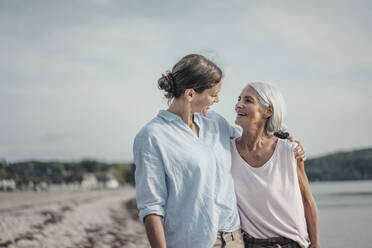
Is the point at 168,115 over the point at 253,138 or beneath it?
over

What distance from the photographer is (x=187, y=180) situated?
2.51 metres

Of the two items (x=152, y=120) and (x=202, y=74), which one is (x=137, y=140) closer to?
(x=152, y=120)

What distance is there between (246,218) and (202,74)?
1.04 metres

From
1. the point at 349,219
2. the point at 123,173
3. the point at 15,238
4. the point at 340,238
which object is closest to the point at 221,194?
the point at 15,238

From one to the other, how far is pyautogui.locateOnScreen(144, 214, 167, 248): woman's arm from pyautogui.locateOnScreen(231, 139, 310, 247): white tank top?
72 cm

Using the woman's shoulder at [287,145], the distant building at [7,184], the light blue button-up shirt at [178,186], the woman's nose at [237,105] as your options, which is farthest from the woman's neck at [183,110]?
the distant building at [7,184]

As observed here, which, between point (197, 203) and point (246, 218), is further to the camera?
point (246, 218)

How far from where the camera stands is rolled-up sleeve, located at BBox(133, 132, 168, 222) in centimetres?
247

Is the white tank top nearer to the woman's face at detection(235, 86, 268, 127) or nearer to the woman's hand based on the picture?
the woman's hand

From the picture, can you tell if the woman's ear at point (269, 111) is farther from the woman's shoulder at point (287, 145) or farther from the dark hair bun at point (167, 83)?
the dark hair bun at point (167, 83)

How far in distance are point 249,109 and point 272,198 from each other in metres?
0.65

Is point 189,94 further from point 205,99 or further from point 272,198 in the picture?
point 272,198

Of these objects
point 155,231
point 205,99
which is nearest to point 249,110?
point 205,99

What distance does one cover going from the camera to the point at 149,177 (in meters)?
2.47
